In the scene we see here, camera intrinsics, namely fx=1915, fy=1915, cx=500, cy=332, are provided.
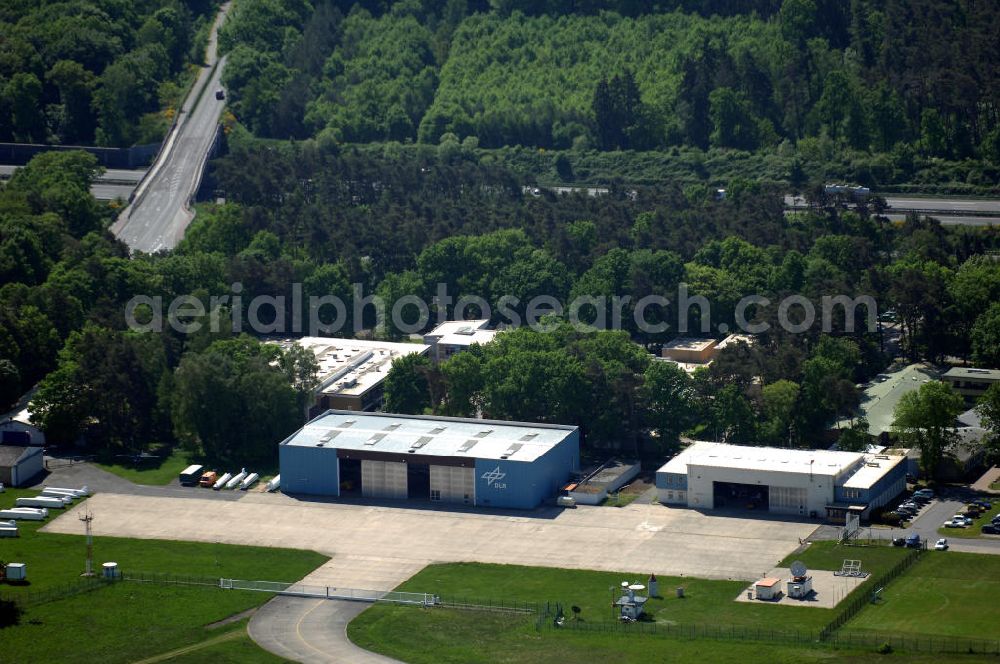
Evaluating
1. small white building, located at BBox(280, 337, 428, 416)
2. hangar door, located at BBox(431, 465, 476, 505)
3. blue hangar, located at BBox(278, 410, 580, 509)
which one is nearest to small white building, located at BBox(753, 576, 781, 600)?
blue hangar, located at BBox(278, 410, 580, 509)

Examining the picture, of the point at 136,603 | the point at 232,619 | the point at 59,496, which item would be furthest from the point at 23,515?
the point at 232,619

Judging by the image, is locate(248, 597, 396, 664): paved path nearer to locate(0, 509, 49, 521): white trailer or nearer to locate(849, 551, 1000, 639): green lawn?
locate(0, 509, 49, 521): white trailer

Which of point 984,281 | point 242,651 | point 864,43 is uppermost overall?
point 864,43

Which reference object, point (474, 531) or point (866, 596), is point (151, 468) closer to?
point (474, 531)

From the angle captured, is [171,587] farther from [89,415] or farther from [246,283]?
[246,283]

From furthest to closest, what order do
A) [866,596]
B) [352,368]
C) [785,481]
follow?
[352,368] < [785,481] < [866,596]

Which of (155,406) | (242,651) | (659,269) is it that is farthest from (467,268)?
(242,651)
